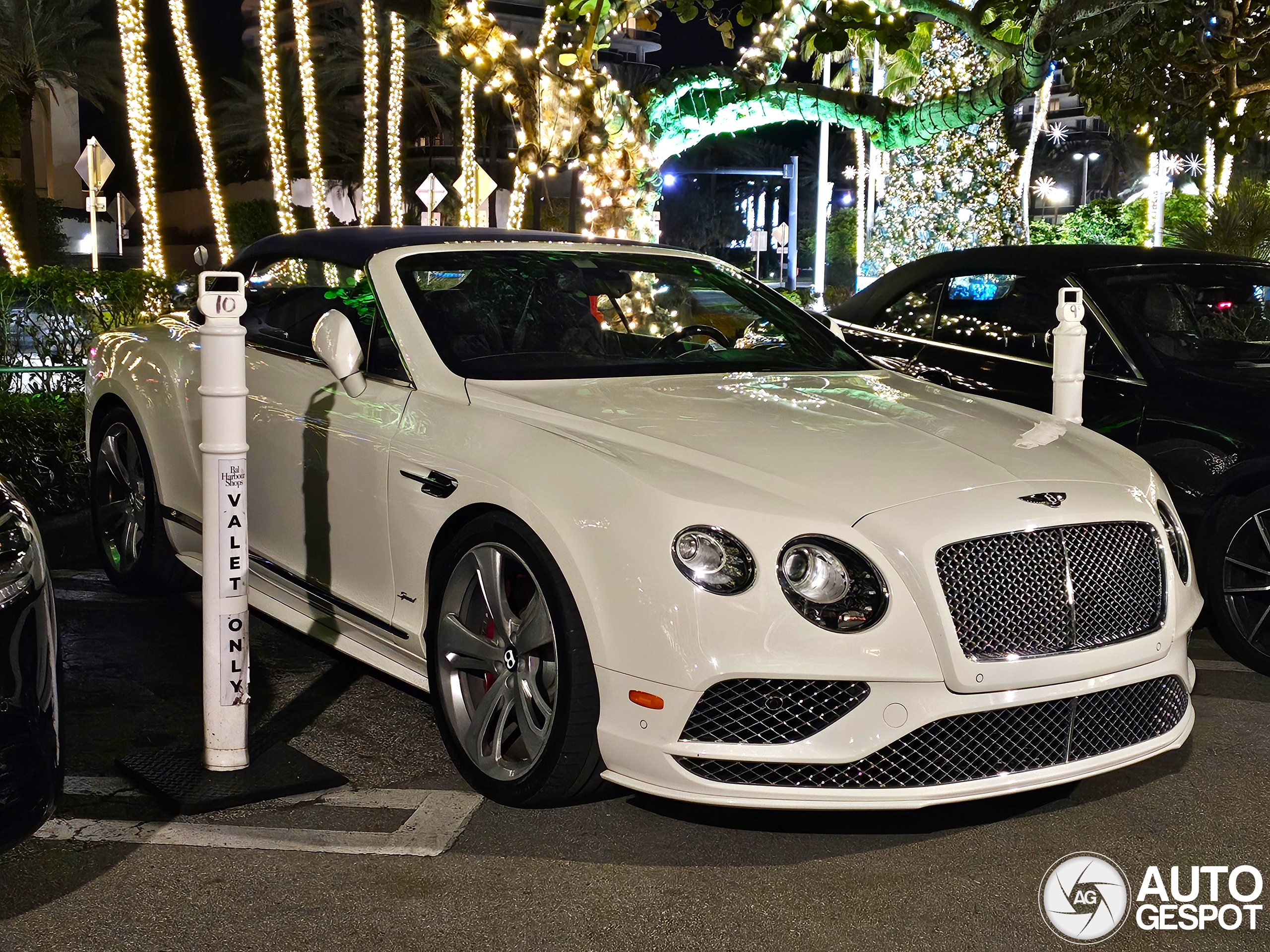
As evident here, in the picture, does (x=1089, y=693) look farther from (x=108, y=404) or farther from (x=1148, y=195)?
(x=1148, y=195)

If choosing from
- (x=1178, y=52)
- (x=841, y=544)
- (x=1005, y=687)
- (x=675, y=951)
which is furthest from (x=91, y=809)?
(x=1178, y=52)

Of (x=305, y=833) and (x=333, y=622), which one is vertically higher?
(x=333, y=622)

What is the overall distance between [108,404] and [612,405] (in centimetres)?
306

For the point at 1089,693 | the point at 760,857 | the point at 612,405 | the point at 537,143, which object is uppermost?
the point at 537,143

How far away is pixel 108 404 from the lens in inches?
244

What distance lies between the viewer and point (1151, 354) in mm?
5848

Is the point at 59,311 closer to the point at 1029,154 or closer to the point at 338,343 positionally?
the point at 338,343

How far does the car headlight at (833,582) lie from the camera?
11.1 ft

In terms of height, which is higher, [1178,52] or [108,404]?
[1178,52]

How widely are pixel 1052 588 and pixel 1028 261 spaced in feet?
10.7

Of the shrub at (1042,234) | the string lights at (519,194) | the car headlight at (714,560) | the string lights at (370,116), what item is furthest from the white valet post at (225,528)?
the shrub at (1042,234)

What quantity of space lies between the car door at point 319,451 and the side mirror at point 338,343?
0.46 ft

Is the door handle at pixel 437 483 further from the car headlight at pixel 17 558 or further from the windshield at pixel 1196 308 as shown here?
the windshield at pixel 1196 308

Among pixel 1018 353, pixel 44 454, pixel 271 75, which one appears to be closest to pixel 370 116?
pixel 271 75
